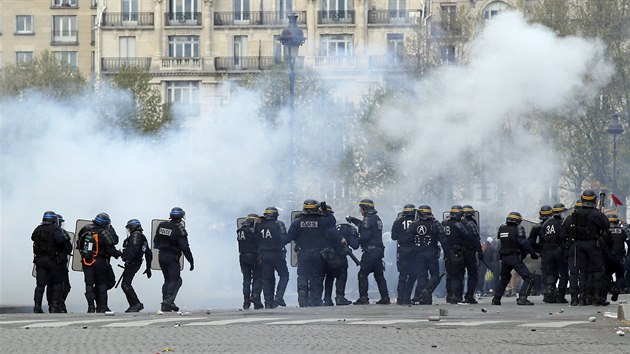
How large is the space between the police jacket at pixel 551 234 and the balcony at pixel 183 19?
61192mm

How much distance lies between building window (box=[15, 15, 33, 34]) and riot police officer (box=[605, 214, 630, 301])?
70.9m

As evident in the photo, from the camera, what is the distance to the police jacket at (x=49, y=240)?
1325 inches

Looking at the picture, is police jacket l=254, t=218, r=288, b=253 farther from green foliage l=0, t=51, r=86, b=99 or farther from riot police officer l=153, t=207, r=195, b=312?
green foliage l=0, t=51, r=86, b=99

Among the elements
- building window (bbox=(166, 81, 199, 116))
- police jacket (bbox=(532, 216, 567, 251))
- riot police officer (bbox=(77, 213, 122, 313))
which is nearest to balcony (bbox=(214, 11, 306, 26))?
building window (bbox=(166, 81, 199, 116))

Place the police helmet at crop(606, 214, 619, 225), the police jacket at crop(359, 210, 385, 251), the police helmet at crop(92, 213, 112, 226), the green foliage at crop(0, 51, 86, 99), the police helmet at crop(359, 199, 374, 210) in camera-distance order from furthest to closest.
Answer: the green foliage at crop(0, 51, 86, 99) < the police helmet at crop(606, 214, 619, 225) < the police helmet at crop(359, 199, 374, 210) < the police jacket at crop(359, 210, 385, 251) < the police helmet at crop(92, 213, 112, 226)

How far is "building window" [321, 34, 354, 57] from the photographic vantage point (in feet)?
293

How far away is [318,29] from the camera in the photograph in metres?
92.3

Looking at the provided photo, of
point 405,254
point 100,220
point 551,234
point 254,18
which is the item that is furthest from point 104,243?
point 254,18

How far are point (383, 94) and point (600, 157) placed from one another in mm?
11225

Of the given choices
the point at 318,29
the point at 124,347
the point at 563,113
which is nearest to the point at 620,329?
the point at 124,347

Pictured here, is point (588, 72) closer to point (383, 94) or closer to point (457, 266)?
point (383, 94)

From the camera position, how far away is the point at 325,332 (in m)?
24.9

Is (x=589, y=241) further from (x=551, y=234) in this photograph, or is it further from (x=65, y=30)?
(x=65, y=30)

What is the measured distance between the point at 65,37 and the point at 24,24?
243cm
